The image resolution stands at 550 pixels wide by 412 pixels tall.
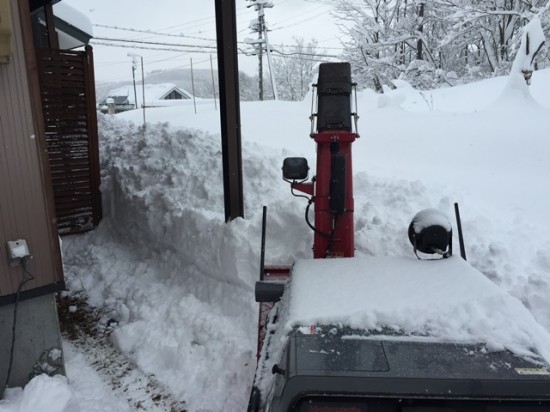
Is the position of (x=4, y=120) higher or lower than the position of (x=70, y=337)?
higher

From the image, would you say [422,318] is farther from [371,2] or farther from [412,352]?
[371,2]

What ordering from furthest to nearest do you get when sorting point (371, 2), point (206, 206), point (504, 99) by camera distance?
1. point (371, 2)
2. point (504, 99)
3. point (206, 206)

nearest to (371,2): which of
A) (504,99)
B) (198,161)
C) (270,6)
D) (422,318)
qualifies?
(270,6)

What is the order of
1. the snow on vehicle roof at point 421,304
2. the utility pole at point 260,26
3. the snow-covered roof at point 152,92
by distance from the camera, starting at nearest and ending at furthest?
the snow on vehicle roof at point 421,304 < the utility pole at point 260,26 < the snow-covered roof at point 152,92

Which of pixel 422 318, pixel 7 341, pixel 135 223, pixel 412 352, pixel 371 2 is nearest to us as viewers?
pixel 412 352

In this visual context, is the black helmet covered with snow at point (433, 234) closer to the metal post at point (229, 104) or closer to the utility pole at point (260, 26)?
the metal post at point (229, 104)

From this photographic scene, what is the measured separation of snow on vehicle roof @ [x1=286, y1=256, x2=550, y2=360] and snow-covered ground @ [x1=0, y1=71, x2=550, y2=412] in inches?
1.4

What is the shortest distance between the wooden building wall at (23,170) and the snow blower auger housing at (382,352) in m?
1.91

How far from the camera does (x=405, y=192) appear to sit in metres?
5.04

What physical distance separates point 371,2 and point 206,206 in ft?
74.6

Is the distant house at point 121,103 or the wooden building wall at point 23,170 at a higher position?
the distant house at point 121,103

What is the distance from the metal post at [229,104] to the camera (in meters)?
4.61

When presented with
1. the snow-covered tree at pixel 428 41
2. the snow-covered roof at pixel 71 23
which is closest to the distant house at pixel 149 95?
the snow-covered tree at pixel 428 41

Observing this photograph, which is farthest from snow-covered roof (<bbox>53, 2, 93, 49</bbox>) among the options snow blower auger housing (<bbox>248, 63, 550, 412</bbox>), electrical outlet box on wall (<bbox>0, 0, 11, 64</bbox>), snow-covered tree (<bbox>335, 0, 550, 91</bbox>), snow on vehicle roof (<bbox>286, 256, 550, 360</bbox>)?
snow-covered tree (<bbox>335, 0, 550, 91</bbox>)
